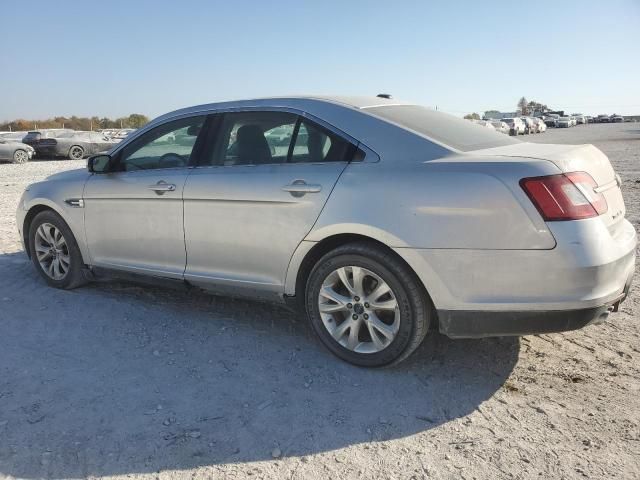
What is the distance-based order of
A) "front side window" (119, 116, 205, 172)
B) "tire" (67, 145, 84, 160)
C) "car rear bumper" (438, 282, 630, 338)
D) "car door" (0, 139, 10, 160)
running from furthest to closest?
"tire" (67, 145, 84, 160) < "car door" (0, 139, 10, 160) < "front side window" (119, 116, 205, 172) < "car rear bumper" (438, 282, 630, 338)

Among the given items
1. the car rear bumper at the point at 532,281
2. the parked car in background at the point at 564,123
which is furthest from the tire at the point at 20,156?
the parked car in background at the point at 564,123

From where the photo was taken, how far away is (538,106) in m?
142

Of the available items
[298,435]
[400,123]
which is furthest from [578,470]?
[400,123]

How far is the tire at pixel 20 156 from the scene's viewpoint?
21938 mm

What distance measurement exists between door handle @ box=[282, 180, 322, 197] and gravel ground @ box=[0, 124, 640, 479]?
1072 mm

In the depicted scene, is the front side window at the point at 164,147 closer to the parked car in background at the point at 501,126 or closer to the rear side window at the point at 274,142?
the rear side window at the point at 274,142

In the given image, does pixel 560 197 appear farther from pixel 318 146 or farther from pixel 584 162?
pixel 318 146

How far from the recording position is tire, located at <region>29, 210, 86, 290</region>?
16.4 ft

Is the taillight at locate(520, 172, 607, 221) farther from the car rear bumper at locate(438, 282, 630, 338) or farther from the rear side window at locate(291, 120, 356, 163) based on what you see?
the rear side window at locate(291, 120, 356, 163)

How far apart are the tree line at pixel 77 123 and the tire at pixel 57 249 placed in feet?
170

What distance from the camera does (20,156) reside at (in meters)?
22.1

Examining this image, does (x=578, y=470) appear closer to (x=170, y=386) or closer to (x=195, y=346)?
(x=170, y=386)

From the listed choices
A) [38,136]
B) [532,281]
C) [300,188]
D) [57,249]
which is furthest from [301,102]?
[38,136]

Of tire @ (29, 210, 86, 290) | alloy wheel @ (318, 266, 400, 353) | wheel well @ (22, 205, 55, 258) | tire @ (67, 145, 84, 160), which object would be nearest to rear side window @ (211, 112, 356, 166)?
alloy wheel @ (318, 266, 400, 353)
